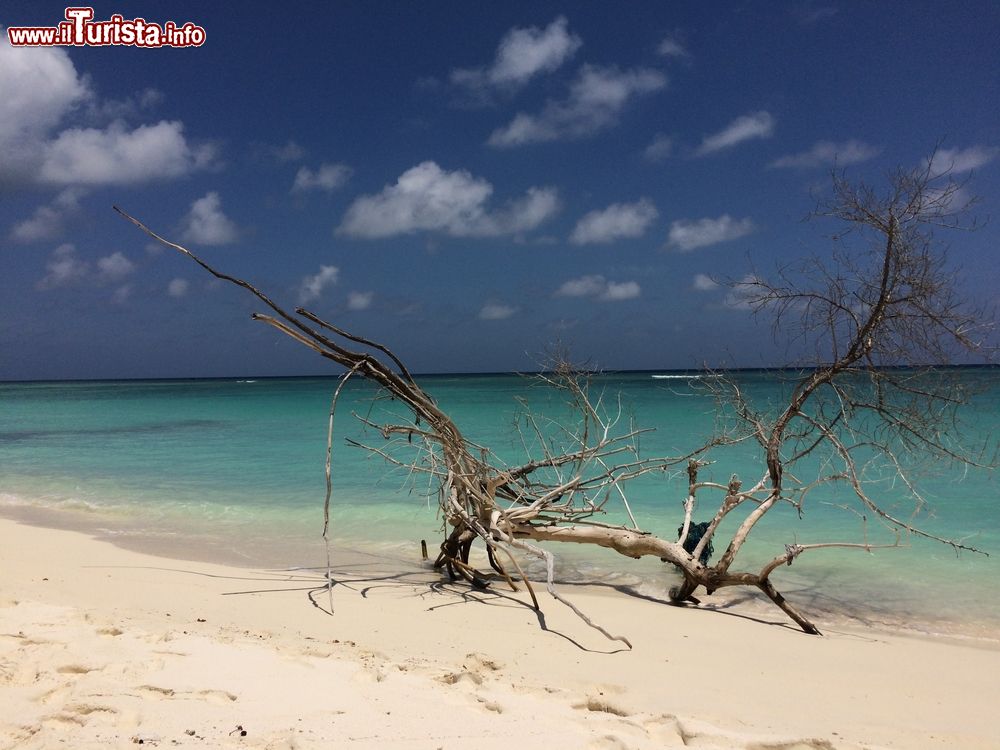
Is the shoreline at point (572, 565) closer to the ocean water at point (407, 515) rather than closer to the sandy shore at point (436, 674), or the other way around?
the ocean water at point (407, 515)

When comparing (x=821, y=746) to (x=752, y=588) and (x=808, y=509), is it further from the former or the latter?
(x=808, y=509)

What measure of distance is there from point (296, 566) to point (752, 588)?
4.27 metres

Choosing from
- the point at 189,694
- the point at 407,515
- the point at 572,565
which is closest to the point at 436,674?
the point at 189,694

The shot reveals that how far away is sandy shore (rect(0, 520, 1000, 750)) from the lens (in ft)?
8.82

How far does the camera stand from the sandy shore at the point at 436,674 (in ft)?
8.82

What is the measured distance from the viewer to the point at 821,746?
2.80m

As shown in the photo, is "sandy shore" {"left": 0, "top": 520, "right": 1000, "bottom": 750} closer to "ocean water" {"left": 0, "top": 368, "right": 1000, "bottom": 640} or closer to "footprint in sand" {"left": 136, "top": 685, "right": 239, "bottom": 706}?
"footprint in sand" {"left": 136, "top": 685, "right": 239, "bottom": 706}

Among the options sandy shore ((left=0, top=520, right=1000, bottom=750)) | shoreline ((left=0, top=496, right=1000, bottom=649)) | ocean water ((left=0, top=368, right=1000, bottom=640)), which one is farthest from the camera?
ocean water ((left=0, top=368, right=1000, bottom=640))

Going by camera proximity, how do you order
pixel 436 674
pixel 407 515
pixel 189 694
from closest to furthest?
1. pixel 189 694
2. pixel 436 674
3. pixel 407 515

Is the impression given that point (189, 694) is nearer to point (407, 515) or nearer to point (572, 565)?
point (572, 565)

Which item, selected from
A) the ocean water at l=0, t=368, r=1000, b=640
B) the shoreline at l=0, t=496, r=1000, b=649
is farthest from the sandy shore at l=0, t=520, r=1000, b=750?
the ocean water at l=0, t=368, r=1000, b=640

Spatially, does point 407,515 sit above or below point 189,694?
below

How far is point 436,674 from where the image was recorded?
11.1 ft

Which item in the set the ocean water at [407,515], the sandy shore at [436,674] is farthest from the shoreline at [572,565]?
the sandy shore at [436,674]
